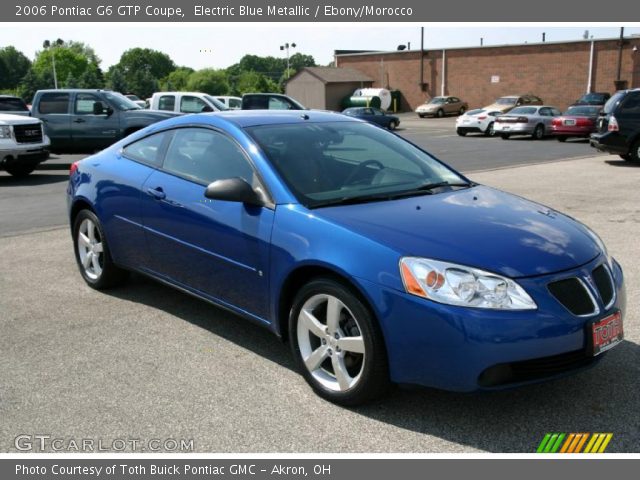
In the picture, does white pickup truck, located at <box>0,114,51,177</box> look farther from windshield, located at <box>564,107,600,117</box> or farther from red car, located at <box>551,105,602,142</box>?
windshield, located at <box>564,107,600,117</box>

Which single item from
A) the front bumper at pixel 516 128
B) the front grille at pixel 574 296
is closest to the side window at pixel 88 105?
the front grille at pixel 574 296

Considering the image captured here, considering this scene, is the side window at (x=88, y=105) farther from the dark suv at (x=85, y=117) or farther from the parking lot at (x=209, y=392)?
the parking lot at (x=209, y=392)

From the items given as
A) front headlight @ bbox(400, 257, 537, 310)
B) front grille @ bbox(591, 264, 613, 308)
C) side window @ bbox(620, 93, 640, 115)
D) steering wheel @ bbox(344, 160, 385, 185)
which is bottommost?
front grille @ bbox(591, 264, 613, 308)

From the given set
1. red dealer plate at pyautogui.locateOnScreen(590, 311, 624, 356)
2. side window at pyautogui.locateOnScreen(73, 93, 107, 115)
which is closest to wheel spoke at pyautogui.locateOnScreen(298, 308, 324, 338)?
red dealer plate at pyautogui.locateOnScreen(590, 311, 624, 356)

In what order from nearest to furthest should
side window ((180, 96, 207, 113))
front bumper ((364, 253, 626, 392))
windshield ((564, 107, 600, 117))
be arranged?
1. front bumper ((364, 253, 626, 392))
2. side window ((180, 96, 207, 113))
3. windshield ((564, 107, 600, 117))

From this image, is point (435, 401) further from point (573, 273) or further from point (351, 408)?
point (573, 273)

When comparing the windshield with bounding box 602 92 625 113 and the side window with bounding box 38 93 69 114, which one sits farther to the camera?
the side window with bounding box 38 93 69 114

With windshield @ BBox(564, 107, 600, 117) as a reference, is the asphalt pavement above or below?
below

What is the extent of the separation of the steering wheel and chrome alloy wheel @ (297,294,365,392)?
94 cm

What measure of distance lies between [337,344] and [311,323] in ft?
0.68

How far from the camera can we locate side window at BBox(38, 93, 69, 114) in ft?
60.1

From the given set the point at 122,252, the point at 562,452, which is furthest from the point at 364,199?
the point at 122,252

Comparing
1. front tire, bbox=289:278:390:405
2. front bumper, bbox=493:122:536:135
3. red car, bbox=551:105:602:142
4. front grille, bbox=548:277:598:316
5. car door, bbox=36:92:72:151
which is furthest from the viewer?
front bumper, bbox=493:122:536:135

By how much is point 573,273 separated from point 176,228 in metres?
2.57
